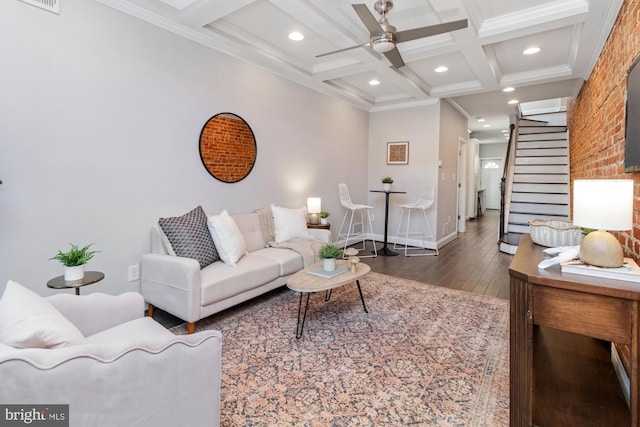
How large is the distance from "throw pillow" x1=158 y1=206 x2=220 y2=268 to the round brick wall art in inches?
26.9

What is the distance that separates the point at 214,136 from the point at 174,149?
0.47m

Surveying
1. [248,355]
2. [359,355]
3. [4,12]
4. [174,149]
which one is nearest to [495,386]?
[359,355]

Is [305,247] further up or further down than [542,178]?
further down

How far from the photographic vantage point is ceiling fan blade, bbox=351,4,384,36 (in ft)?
7.18

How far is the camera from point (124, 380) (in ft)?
3.15

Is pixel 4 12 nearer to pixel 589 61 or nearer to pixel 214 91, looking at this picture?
pixel 214 91

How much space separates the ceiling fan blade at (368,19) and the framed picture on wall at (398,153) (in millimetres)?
3390

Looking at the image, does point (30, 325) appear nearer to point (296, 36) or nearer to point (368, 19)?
point (368, 19)

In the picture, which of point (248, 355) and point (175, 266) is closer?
point (248, 355)

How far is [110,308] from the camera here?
1.61 meters

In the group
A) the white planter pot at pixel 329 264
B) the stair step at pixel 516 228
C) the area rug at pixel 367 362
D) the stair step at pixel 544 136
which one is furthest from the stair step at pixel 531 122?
the white planter pot at pixel 329 264

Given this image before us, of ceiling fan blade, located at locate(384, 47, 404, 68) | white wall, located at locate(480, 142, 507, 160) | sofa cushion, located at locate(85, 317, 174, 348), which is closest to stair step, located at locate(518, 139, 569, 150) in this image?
white wall, located at locate(480, 142, 507, 160)

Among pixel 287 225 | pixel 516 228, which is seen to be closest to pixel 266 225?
pixel 287 225
